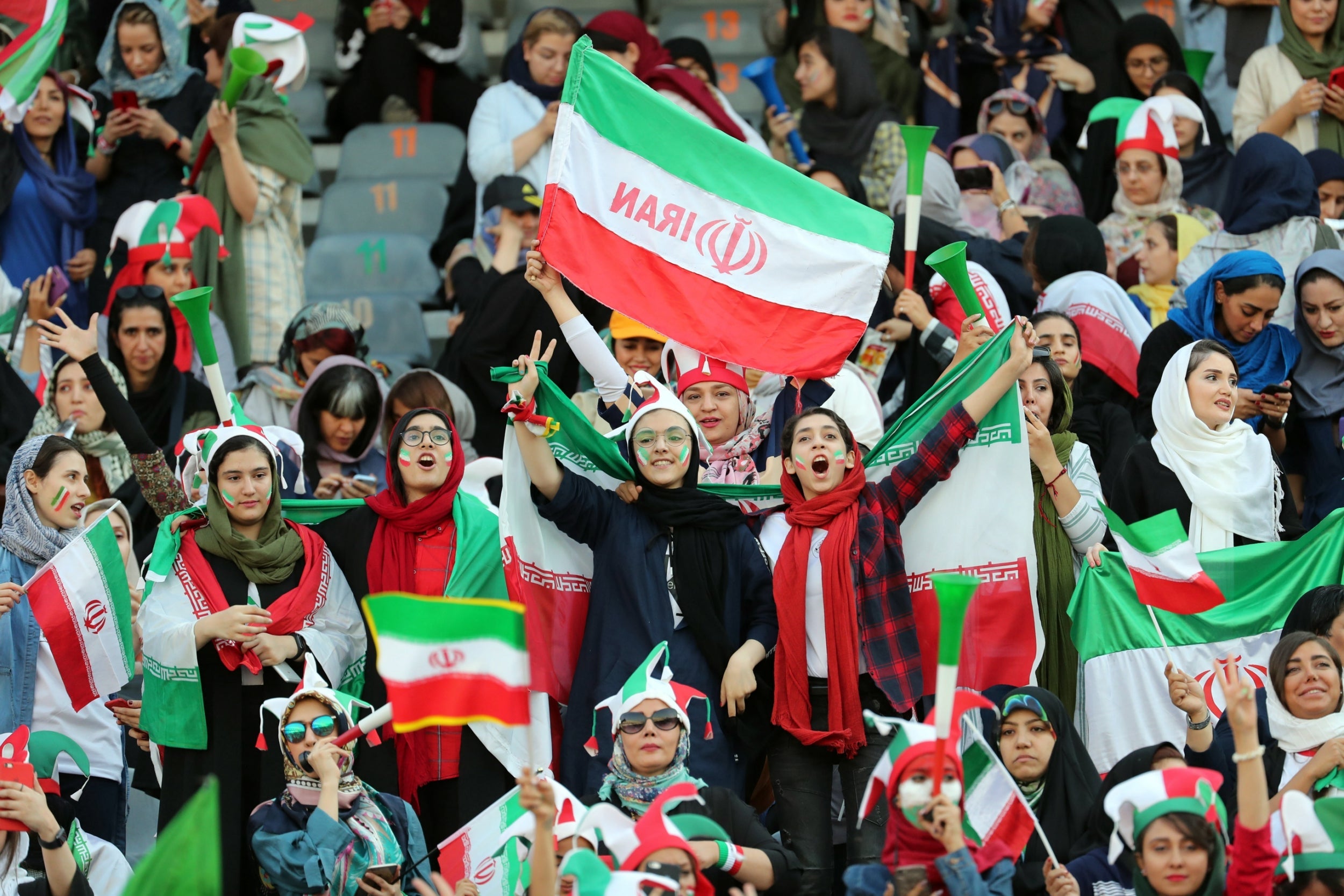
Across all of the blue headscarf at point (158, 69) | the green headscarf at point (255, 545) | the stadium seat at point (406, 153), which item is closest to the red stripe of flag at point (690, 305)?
the green headscarf at point (255, 545)

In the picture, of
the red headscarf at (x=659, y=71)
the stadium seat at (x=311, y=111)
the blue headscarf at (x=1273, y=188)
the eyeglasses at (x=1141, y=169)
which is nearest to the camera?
the blue headscarf at (x=1273, y=188)

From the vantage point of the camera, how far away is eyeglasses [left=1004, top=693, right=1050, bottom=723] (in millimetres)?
6414

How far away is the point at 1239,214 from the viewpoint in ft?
31.9

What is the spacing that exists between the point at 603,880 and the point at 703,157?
3.03 metres

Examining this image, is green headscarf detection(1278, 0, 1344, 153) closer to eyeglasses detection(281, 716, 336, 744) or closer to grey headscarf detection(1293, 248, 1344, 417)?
grey headscarf detection(1293, 248, 1344, 417)

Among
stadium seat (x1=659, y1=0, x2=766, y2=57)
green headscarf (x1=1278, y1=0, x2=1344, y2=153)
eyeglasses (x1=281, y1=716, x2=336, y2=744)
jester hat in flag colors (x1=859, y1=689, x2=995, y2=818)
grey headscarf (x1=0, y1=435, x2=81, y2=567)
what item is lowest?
jester hat in flag colors (x1=859, y1=689, x2=995, y2=818)

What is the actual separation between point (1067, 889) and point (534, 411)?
2.33m

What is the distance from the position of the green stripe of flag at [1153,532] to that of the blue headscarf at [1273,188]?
2.99 metres

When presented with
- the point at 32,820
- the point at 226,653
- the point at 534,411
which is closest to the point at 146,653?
the point at 226,653

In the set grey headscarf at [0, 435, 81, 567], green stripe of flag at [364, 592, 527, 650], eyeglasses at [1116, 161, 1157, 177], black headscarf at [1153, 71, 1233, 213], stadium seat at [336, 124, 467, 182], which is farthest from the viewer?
stadium seat at [336, 124, 467, 182]

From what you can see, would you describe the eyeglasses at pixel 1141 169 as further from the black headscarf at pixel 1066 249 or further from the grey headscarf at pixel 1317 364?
the grey headscarf at pixel 1317 364

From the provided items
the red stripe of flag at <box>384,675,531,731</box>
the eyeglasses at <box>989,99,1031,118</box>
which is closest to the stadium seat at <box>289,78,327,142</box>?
the eyeglasses at <box>989,99,1031,118</box>

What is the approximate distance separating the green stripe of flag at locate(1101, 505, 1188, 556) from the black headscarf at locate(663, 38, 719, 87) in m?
4.67

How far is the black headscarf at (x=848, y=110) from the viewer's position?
36.3 ft
